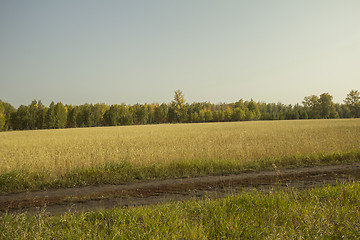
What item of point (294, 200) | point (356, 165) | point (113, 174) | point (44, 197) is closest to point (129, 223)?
point (294, 200)

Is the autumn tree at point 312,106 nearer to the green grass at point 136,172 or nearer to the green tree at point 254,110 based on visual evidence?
the green tree at point 254,110

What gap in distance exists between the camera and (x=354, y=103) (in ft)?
338

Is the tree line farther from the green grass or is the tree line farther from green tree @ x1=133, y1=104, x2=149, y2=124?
the green grass

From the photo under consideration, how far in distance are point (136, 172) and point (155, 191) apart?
2737 mm

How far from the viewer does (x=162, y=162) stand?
11.3m

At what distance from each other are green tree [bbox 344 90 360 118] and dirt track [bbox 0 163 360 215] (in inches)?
4800

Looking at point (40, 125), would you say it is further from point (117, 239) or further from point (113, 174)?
point (117, 239)

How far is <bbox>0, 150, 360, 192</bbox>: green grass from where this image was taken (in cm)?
847

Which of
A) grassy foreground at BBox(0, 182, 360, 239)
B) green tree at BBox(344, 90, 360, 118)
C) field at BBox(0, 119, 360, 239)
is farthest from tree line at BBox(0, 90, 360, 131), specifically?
grassy foreground at BBox(0, 182, 360, 239)

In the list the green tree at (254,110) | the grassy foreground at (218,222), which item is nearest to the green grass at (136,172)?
the grassy foreground at (218,222)

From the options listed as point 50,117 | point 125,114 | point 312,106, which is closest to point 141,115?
point 125,114

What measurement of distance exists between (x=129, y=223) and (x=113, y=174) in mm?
5374

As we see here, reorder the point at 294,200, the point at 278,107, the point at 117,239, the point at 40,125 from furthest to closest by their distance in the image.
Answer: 1. the point at 278,107
2. the point at 40,125
3. the point at 294,200
4. the point at 117,239

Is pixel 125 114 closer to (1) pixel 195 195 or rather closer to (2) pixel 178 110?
(2) pixel 178 110
